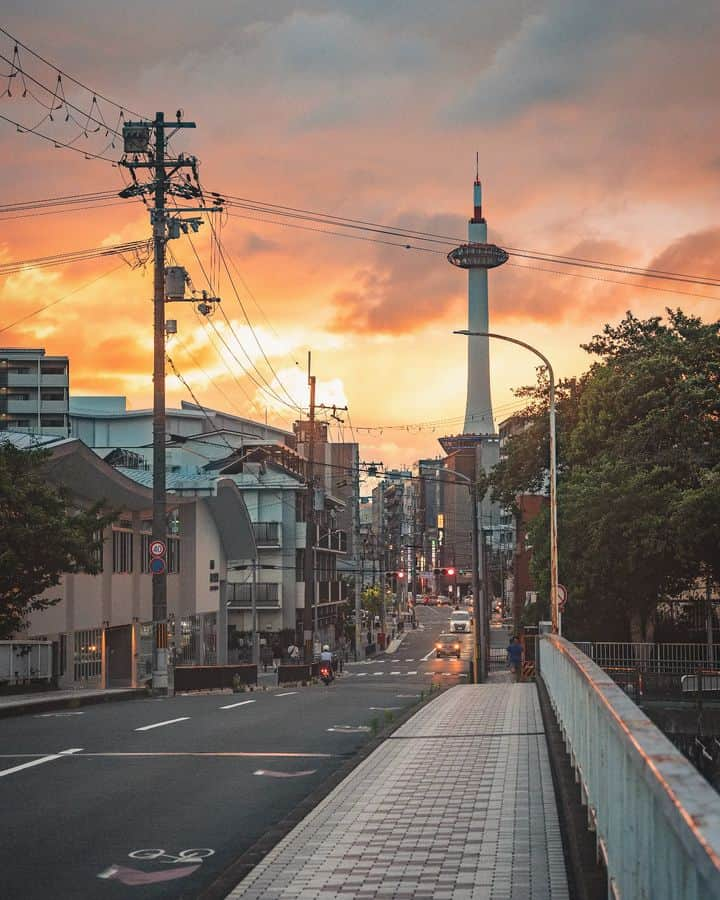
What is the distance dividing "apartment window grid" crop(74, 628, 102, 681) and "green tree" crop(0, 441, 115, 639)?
39.7 feet

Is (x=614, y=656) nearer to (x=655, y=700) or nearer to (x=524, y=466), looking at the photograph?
(x=655, y=700)

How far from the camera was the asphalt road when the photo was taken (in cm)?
998

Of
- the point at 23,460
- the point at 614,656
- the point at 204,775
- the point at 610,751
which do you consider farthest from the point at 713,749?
the point at 610,751

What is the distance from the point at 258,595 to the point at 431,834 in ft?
255

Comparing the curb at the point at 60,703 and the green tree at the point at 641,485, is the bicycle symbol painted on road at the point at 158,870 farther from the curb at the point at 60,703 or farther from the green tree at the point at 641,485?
the green tree at the point at 641,485

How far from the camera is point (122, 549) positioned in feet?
167

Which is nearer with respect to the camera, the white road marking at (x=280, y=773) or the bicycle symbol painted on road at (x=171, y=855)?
the bicycle symbol painted on road at (x=171, y=855)

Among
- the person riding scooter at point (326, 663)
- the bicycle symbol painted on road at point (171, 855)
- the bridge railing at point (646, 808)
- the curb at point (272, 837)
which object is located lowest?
the person riding scooter at point (326, 663)

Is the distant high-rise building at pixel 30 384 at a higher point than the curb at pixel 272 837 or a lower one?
higher

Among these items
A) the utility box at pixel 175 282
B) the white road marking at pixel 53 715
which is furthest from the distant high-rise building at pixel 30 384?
the white road marking at pixel 53 715

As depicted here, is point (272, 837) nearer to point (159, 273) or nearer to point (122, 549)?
point (159, 273)

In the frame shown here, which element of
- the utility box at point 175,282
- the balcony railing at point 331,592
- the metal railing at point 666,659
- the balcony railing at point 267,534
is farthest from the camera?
the balcony railing at point 331,592

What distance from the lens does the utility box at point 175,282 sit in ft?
128

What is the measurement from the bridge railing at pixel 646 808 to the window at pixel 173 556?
51.7 m
